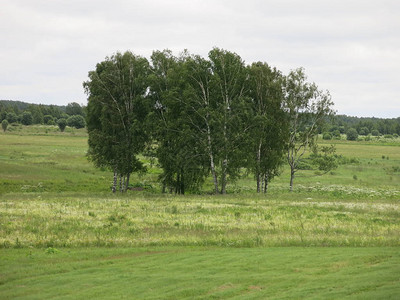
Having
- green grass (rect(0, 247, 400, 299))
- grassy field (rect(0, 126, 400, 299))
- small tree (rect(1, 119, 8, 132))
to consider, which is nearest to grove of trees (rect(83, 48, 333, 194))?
grassy field (rect(0, 126, 400, 299))

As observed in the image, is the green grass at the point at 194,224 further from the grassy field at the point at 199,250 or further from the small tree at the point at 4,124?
the small tree at the point at 4,124

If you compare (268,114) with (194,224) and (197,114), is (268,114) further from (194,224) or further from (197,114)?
(194,224)

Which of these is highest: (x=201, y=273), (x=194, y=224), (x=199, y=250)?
(x=201, y=273)

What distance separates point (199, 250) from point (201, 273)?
551cm

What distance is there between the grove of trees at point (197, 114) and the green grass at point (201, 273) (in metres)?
33.8

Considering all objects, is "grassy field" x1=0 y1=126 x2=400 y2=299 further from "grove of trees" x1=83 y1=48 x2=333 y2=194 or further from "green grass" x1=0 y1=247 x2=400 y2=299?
"grove of trees" x1=83 y1=48 x2=333 y2=194

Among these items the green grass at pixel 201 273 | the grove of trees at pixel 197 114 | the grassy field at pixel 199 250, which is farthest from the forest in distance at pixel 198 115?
the green grass at pixel 201 273

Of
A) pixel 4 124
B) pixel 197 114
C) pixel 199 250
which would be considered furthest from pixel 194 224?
pixel 4 124

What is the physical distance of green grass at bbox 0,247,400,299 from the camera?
15.0 m

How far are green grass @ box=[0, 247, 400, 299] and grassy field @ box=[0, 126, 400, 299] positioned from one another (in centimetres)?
4

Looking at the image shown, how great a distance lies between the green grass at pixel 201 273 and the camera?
1503 centimetres

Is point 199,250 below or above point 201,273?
below

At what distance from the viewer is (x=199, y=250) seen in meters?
23.5

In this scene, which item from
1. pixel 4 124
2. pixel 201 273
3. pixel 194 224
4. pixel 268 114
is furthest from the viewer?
pixel 4 124
